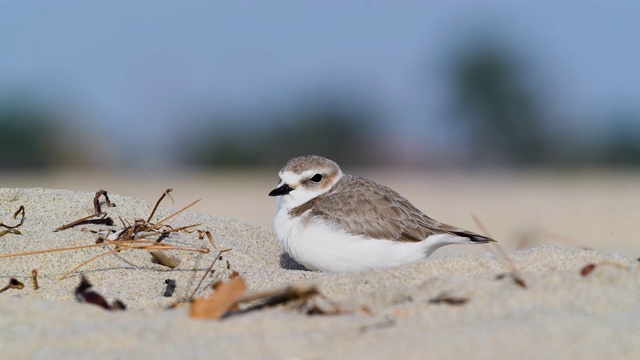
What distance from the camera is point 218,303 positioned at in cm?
267

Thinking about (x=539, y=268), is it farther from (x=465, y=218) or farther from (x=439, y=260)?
(x=465, y=218)

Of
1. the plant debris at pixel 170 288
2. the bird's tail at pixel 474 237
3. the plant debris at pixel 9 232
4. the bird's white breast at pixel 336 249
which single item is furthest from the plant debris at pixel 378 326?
the plant debris at pixel 9 232

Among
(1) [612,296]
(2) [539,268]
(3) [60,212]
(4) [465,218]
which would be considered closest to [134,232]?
(3) [60,212]

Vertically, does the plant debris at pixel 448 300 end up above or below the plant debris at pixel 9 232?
below

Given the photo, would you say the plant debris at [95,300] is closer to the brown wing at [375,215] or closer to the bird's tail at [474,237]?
the brown wing at [375,215]

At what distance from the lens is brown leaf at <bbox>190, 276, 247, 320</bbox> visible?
2625 millimetres

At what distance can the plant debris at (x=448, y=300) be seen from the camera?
8.88ft

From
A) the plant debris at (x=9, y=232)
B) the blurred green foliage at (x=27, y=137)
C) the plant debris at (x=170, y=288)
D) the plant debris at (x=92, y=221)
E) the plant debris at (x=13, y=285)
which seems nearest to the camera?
the plant debris at (x=13, y=285)

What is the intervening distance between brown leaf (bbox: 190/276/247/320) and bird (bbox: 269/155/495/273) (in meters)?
2.18

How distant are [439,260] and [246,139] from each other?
3881 centimetres

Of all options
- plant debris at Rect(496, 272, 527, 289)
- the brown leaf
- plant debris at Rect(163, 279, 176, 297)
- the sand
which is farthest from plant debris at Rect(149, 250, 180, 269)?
plant debris at Rect(496, 272, 527, 289)

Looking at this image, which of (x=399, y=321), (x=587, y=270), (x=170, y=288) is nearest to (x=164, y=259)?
(x=170, y=288)

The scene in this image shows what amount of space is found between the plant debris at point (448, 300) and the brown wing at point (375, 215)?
2.24 m

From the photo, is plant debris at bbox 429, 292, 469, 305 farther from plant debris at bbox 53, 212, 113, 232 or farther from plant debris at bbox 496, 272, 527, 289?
plant debris at bbox 53, 212, 113, 232
